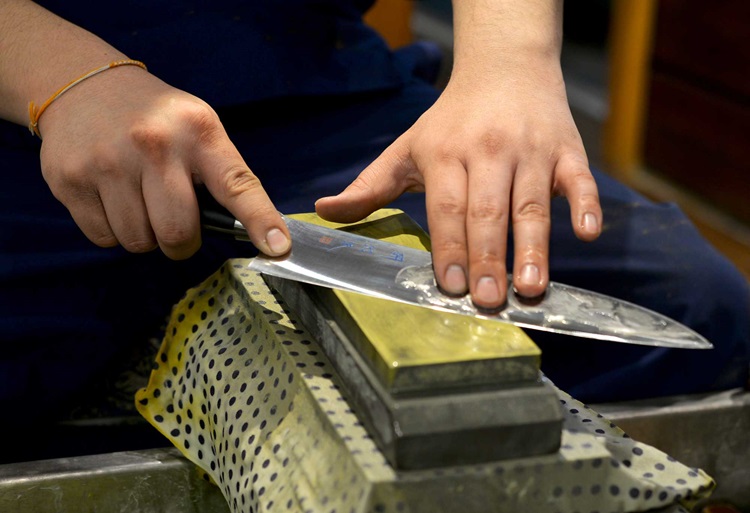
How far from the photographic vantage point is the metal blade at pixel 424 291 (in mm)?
564

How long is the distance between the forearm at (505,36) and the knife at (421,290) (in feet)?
0.61

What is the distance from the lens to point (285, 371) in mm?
581

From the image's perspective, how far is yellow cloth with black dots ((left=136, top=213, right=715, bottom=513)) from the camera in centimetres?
49

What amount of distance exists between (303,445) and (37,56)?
0.36 metres

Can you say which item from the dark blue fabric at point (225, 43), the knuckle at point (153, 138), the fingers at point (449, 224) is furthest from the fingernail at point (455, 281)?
the dark blue fabric at point (225, 43)

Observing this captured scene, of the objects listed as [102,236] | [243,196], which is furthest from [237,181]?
[102,236]

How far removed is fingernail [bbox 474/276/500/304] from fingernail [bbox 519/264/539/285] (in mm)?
19

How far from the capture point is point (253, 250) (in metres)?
0.78

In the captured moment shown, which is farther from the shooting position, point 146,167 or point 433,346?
point 146,167

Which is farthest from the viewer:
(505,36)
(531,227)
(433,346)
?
(505,36)

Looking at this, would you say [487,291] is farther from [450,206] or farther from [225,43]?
[225,43]

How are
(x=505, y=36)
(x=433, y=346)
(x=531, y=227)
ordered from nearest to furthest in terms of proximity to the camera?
1. (x=433, y=346)
2. (x=531, y=227)
3. (x=505, y=36)

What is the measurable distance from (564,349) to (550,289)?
0.23 meters

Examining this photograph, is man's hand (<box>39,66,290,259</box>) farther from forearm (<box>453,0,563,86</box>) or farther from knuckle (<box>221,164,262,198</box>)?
forearm (<box>453,0,563,86</box>)
